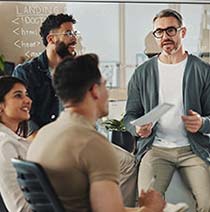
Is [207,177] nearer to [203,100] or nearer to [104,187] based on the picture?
[203,100]

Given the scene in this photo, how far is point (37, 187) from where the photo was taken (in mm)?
1562

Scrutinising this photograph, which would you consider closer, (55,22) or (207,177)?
(207,177)

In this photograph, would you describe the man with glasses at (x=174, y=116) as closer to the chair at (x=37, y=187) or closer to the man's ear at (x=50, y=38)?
the man's ear at (x=50, y=38)

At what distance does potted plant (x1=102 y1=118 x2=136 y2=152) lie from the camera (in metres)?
3.07

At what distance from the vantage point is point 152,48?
425 centimetres

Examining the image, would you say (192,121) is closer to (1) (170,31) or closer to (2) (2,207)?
(1) (170,31)

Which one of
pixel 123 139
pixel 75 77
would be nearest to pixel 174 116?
pixel 123 139

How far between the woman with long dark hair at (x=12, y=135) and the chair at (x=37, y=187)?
288 mm

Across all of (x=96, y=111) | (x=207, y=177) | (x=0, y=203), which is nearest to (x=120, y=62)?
(x=207, y=177)

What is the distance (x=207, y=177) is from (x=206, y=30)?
7.13 feet

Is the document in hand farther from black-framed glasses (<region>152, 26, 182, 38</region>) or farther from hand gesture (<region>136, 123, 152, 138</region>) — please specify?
black-framed glasses (<region>152, 26, 182, 38</region>)

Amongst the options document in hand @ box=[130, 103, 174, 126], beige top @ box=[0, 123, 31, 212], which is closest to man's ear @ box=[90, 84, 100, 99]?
beige top @ box=[0, 123, 31, 212]

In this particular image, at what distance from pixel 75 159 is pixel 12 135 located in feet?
2.42

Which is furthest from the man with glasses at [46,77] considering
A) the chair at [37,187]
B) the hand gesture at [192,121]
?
the chair at [37,187]
